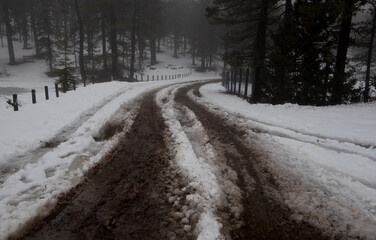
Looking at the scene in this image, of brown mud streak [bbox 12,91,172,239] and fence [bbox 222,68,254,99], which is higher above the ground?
fence [bbox 222,68,254,99]

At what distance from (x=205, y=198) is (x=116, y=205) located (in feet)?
4.37

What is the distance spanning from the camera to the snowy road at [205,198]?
9.44 ft

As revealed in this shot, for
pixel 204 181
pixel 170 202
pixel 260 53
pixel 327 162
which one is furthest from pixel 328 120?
pixel 170 202

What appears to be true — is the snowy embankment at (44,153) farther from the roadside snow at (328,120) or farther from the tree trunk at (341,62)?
the tree trunk at (341,62)

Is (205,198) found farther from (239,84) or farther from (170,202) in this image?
(239,84)

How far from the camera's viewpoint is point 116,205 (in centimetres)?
340

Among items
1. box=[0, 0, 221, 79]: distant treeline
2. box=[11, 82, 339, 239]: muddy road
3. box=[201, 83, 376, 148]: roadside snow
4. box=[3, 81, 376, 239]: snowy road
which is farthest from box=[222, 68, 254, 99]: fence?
box=[0, 0, 221, 79]: distant treeline

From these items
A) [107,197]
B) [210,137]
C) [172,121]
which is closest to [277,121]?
[210,137]

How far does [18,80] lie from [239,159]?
133 ft

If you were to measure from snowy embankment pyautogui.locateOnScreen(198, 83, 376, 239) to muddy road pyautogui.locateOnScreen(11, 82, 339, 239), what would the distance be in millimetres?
350

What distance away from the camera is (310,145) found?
5.75 meters

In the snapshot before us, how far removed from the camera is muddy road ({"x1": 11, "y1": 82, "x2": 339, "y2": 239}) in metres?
2.86

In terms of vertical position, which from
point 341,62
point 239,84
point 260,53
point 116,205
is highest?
point 260,53

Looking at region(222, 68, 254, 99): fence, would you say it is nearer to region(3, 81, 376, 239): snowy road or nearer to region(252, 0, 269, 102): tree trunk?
region(252, 0, 269, 102): tree trunk
